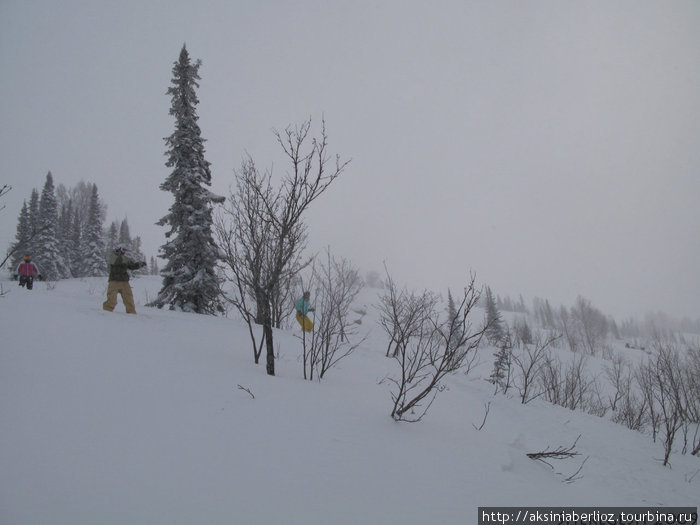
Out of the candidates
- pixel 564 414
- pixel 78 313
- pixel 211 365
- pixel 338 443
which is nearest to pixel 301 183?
pixel 211 365

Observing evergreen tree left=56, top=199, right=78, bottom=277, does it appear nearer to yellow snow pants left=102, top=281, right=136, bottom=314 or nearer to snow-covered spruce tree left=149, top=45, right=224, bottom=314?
snow-covered spruce tree left=149, top=45, right=224, bottom=314

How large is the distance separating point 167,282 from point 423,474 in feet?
40.4

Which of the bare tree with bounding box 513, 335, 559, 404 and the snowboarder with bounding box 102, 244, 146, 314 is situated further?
the bare tree with bounding box 513, 335, 559, 404

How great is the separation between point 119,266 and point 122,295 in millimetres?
719

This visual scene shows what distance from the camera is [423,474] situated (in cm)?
239

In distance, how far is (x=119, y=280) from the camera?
22.4ft

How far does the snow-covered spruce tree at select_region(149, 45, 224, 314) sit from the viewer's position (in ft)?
37.0

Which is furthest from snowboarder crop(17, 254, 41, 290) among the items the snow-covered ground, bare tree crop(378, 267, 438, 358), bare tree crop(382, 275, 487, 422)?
bare tree crop(382, 275, 487, 422)

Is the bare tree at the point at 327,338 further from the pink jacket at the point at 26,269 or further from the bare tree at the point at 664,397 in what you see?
the pink jacket at the point at 26,269

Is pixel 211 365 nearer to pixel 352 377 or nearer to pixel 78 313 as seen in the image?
pixel 352 377

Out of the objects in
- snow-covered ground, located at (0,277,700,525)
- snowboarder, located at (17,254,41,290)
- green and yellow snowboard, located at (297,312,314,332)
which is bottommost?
snow-covered ground, located at (0,277,700,525)

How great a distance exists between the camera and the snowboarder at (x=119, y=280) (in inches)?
262

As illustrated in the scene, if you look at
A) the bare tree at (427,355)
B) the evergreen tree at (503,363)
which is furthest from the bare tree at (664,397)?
the bare tree at (427,355)

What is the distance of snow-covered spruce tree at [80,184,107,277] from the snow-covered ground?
31654 mm
